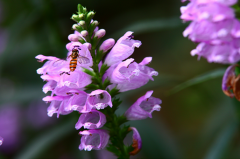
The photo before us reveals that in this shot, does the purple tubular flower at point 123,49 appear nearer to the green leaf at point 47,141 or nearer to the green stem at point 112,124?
the green stem at point 112,124

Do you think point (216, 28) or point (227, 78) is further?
point (227, 78)

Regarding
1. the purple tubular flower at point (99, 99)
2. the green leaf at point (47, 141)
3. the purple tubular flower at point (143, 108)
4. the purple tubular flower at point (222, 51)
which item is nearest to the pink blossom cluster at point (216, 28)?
the purple tubular flower at point (222, 51)

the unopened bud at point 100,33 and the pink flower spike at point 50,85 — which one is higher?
the unopened bud at point 100,33

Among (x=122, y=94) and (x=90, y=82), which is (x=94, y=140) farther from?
(x=122, y=94)

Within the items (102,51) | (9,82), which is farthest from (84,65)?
(9,82)

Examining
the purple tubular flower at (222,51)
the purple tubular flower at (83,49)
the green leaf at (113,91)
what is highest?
the purple tubular flower at (83,49)

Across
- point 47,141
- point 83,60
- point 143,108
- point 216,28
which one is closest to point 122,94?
point 47,141
